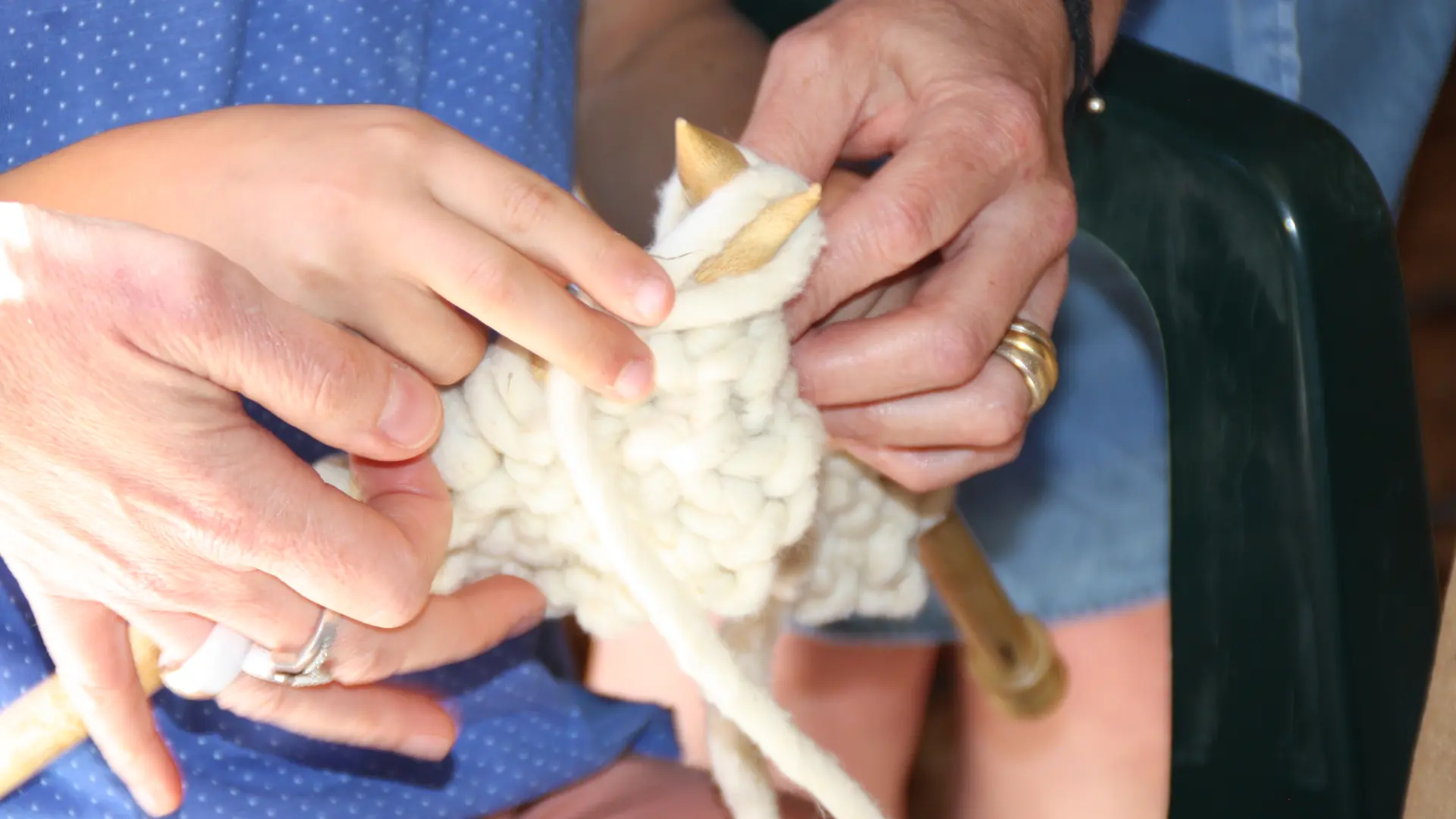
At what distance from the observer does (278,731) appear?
0.55 meters

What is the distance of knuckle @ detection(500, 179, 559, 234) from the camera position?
0.39 m

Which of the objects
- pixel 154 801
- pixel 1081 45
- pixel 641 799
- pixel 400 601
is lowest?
pixel 641 799

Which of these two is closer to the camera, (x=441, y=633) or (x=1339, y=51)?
(x=441, y=633)

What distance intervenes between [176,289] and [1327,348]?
441 mm

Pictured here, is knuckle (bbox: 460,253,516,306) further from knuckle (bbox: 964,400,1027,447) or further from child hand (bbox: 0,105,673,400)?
knuckle (bbox: 964,400,1027,447)

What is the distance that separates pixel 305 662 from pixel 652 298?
22 centimetres

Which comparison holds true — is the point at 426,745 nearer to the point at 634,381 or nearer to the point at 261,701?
the point at 261,701

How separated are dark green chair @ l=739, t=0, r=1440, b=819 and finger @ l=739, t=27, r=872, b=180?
15cm

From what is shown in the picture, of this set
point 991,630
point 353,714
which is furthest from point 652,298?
point 991,630

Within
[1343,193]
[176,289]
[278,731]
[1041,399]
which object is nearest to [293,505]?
[176,289]

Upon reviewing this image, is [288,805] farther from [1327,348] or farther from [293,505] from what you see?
[1327,348]

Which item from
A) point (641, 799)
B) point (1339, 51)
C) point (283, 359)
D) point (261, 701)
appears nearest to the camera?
point (283, 359)

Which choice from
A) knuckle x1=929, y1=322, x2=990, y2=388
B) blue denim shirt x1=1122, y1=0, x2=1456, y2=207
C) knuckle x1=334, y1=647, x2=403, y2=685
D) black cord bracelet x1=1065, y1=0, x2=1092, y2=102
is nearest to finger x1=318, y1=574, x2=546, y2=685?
knuckle x1=334, y1=647, x2=403, y2=685

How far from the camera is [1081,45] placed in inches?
22.5
